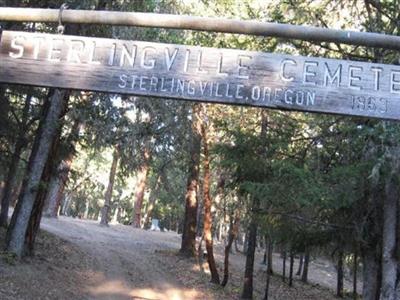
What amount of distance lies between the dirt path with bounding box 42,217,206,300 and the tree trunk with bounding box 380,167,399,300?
712 centimetres

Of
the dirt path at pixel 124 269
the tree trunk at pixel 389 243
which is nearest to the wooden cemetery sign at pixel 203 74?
the tree trunk at pixel 389 243

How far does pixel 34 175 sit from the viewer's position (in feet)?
46.5

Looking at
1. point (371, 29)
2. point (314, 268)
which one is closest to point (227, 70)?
point (371, 29)

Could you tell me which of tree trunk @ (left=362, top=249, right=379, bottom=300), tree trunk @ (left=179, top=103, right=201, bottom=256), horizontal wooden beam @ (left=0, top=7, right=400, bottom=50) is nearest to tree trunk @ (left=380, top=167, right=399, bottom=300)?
tree trunk @ (left=362, top=249, right=379, bottom=300)

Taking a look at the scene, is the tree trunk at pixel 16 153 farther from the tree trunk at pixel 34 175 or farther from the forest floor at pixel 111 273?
the tree trunk at pixel 34 175

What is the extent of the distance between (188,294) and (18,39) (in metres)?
14.6

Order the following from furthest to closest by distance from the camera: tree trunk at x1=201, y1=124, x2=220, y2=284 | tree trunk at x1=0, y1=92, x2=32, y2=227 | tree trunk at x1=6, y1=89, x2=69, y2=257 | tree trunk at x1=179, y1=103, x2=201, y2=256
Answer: tree trunk at x1=179, y1=103, x2=201, y2=256 → tree trunk at x1=201, y1=124, x2=220, y2=284 → tree trunk at x1=0, y1=92, x2=32, y2=227 → tree trunk at x1=6, y1=89, x2=69, y2=257

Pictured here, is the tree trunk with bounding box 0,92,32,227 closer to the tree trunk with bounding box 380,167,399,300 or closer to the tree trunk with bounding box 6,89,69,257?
the tree trunk with bounding box 6,89,69,257

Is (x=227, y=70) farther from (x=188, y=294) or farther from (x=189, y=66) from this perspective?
(x=188, y=294)

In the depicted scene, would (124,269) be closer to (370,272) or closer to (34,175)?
(34,175)

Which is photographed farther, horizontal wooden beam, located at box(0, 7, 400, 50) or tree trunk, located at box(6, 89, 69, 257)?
tree trunk, located at box(6, 89, 69, 257)

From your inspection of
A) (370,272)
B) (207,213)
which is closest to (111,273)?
(207,213)

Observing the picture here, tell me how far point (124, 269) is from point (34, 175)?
230 inches

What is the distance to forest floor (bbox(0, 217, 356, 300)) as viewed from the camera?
1341 cm
